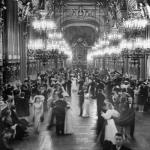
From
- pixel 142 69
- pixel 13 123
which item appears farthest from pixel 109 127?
pixel 142 69

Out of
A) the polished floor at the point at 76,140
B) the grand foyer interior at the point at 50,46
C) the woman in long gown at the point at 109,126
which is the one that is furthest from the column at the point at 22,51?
the woman in long gown at the point at 109,126

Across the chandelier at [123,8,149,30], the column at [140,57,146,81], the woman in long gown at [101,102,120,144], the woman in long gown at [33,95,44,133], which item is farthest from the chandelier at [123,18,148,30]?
the woman in long gown at [101,102,120,144]

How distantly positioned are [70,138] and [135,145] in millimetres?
2179

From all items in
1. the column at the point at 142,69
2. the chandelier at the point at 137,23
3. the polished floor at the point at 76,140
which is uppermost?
the chandelier at the point at 137,23

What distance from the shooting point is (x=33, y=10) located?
24.6 metres

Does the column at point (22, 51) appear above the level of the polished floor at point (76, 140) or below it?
above

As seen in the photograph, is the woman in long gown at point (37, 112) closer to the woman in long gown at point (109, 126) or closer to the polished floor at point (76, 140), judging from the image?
the polished floor at point (76, 140)

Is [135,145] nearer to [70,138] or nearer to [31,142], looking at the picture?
[70,138]

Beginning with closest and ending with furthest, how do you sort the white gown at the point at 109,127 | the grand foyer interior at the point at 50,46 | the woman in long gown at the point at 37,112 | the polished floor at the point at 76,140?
the white gown at the point at 109,127 < the polished floor at the point at 76,140 < the grand foyer interior at the point at 50,46 < the woman in long gown at the point at 37,112

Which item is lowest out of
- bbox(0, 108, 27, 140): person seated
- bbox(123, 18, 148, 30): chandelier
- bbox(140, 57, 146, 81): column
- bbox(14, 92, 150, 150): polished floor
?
bbox(14, 92, 150, 150): polished floor

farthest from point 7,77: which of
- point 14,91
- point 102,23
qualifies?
point 102,23

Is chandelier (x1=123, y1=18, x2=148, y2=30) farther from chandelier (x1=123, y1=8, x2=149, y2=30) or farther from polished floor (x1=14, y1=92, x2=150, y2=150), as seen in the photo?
polished floor (x1=14, y1=92, x2=150, y2=150)

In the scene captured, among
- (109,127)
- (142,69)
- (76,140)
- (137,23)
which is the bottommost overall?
(76,140)

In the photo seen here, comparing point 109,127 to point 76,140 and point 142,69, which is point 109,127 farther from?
point 142,69
